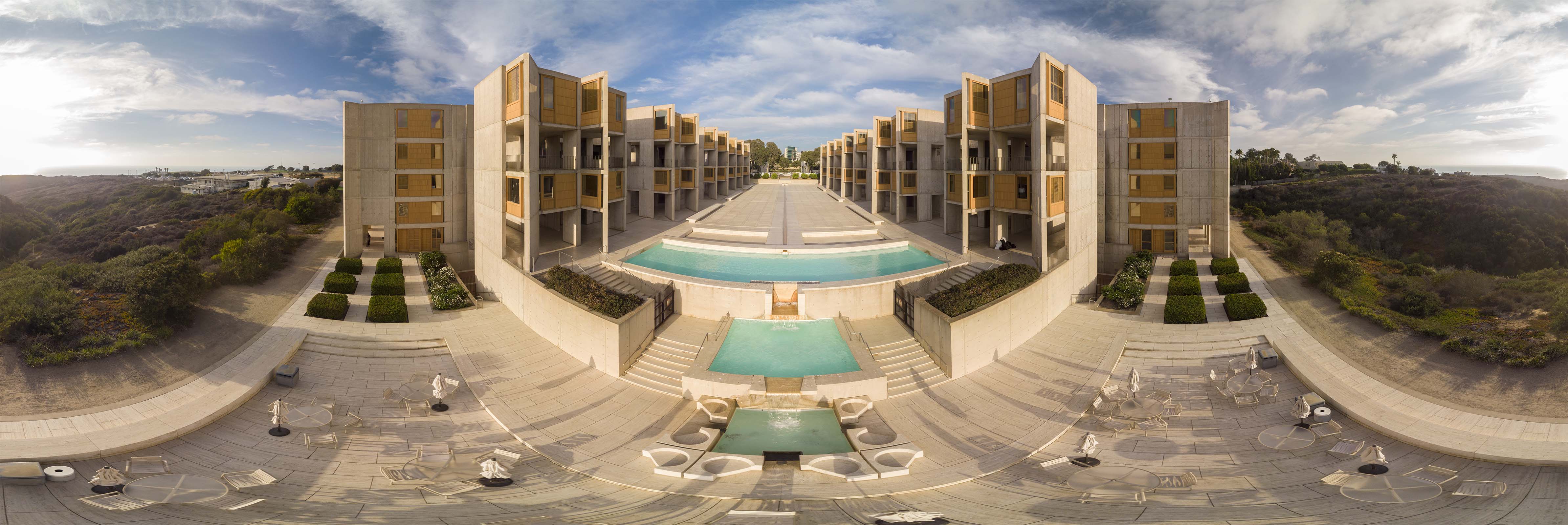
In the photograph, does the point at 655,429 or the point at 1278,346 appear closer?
the point at 655,429

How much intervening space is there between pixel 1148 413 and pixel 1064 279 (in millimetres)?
10611

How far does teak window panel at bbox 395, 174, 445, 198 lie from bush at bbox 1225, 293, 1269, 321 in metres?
34.5

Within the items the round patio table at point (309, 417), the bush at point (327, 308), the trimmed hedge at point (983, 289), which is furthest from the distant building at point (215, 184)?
the trimmed hedge at point (983, 289)

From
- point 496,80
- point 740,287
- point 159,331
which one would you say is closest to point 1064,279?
point 740,287

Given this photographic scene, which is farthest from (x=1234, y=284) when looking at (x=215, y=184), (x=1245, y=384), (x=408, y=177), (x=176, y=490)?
Answer: (x=215, y=184)

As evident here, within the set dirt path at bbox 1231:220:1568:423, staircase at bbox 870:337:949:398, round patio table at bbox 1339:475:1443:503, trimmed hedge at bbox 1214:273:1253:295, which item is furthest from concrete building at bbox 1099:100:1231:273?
round patio table at bbox 1339:475:1443:503

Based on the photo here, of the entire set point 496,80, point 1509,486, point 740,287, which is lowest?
point 1509,486

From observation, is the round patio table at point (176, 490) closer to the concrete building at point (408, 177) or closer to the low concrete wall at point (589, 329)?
the low concrete wall at point (589, 329)

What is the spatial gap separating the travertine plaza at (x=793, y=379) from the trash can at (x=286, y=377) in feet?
0.45

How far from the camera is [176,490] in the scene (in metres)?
10.4

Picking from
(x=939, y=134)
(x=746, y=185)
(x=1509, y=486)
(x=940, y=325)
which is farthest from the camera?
(x=746, y=185)

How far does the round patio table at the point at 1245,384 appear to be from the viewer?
610 inches

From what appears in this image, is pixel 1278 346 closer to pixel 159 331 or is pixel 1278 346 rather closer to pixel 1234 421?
pixel 1234 421

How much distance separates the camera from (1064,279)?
932 inches
